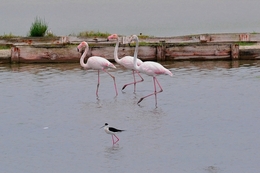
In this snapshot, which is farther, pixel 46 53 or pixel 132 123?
pixel 46 53

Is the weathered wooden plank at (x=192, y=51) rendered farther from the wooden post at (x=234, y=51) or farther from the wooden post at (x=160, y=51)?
the wooden post at (x=234, y=51)

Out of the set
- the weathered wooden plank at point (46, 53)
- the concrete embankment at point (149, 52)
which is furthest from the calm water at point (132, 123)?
the weathered wooden plank at point (46, 53)

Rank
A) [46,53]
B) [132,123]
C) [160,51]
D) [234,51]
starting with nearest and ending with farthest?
[132,123], [234,51], [160,51], [46,53]

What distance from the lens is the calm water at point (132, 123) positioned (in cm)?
915

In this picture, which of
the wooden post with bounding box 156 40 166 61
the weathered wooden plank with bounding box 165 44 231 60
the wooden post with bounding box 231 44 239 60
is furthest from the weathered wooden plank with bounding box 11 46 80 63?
the wooden post with bounding box 231 44 239 60

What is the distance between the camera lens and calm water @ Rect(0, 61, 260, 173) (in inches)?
360

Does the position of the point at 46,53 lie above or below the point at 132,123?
above

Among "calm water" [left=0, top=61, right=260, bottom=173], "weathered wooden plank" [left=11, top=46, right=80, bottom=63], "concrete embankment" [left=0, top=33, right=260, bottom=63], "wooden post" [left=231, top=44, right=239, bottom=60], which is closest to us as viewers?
"calm water" [left=0, top=61, right=260, bottom=173]

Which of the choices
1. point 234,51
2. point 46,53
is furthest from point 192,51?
point 46,53

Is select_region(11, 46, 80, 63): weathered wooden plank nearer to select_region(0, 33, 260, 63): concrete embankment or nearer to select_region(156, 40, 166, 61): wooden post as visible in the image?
select_region(0, 33, 260, 63): concrete embankment

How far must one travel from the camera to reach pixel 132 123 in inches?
459

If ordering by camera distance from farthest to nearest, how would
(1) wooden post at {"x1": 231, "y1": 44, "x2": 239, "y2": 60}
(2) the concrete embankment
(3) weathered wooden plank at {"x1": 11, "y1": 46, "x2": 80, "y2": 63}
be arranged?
(3) weathered wooden plank at {"x1": 11, "y1": 46, "x2": 80, "y2": 63}
(2) the concrete embankment
(1) wooden post at {"x1": 231, "y1": 44, "x2": 239, "y2": 60}

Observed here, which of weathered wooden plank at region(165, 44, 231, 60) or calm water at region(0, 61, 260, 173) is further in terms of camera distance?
weathered wooden plank at region(165, 44, 231, 60)

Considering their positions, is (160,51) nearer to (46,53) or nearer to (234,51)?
(234,51)
